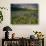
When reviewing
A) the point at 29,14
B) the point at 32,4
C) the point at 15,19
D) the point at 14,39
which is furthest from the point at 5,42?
the point at 32,4

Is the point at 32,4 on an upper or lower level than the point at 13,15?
upper

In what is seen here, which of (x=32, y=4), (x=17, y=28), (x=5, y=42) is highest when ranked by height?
(x=32, y=4)

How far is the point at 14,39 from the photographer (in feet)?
14.4

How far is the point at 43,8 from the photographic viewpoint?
4586 millimetres

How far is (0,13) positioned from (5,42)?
89cm

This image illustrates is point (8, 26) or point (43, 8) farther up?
point (43, 8)

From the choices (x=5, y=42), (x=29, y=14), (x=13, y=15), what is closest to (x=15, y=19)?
(x=13, y=15)

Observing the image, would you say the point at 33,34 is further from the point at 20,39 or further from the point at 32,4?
the point at 32,4

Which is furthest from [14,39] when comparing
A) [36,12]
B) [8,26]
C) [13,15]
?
[36,12]

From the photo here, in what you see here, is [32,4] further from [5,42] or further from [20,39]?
[5,42]

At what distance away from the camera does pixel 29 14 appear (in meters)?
4.59

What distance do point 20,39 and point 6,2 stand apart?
1.19 m

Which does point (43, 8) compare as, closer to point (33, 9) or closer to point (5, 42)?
point (33, 9)

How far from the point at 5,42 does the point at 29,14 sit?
109 cm
